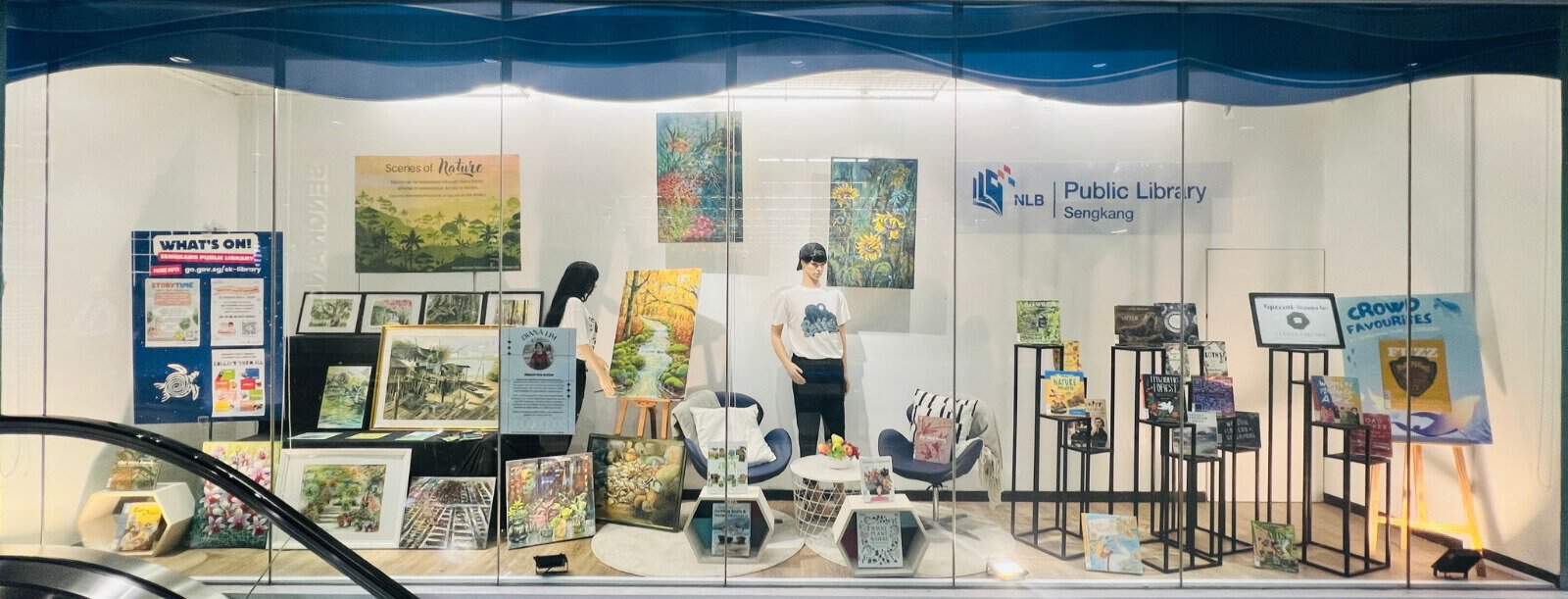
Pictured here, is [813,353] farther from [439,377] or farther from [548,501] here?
[439,377]

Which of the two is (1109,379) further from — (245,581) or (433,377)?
(245,581)

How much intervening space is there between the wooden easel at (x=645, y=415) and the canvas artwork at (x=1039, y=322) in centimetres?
186

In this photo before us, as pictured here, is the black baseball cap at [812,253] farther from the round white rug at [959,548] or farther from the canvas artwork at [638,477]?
the round white rug at [959,548]

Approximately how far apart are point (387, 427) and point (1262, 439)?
4592 millimetres

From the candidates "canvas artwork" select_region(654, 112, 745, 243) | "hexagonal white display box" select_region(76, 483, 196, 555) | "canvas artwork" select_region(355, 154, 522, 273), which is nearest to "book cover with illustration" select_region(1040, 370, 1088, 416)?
"canvas artwork" select_region(654, 112, 745, 243)

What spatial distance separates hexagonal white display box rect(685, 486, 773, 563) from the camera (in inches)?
157

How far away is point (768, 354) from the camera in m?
4.04

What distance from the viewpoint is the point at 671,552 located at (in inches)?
158

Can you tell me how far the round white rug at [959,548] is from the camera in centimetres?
395

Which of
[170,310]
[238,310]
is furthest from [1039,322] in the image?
[170,310]

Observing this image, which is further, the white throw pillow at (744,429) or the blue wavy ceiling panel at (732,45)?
the white throw pillow at (744,429)

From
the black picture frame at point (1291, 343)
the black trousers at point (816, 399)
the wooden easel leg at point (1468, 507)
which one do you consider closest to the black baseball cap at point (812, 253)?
the black trousers at point (816, 399)

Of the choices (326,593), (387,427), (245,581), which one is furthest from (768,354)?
(245,581)

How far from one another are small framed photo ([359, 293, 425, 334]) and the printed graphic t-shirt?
1908 mm
